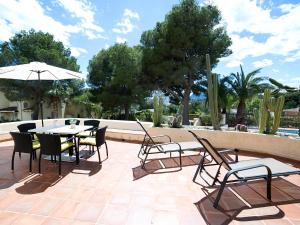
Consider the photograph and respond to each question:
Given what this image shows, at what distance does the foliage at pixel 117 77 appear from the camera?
52.6 feet

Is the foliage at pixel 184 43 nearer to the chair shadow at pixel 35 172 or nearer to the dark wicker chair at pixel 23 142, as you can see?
the chair shadow at pixel 35 172

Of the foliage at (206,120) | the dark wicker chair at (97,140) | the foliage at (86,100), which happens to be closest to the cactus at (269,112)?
the dark wicker chair at (97,140)

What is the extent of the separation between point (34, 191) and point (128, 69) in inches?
519

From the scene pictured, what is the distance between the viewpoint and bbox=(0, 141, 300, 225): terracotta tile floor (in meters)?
2.73

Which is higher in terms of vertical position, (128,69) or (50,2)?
(50,2)

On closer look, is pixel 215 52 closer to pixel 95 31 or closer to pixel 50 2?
pixel 95 31

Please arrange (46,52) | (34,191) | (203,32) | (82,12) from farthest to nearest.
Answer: (46,52)
(203,32)
(82,12)
(34,191)

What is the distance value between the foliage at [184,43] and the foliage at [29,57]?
8052mm

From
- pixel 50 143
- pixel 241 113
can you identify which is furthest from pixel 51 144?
pixel 241 113

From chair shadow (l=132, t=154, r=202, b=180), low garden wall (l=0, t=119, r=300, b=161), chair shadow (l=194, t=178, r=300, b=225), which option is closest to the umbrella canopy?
low garden wall (l=0, t=119, r=300, b=161)

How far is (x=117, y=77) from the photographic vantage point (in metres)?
16.2

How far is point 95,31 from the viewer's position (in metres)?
15.2

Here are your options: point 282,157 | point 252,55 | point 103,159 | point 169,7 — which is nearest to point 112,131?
point 103,159

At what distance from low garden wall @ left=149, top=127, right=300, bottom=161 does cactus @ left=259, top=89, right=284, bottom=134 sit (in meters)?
0.25
